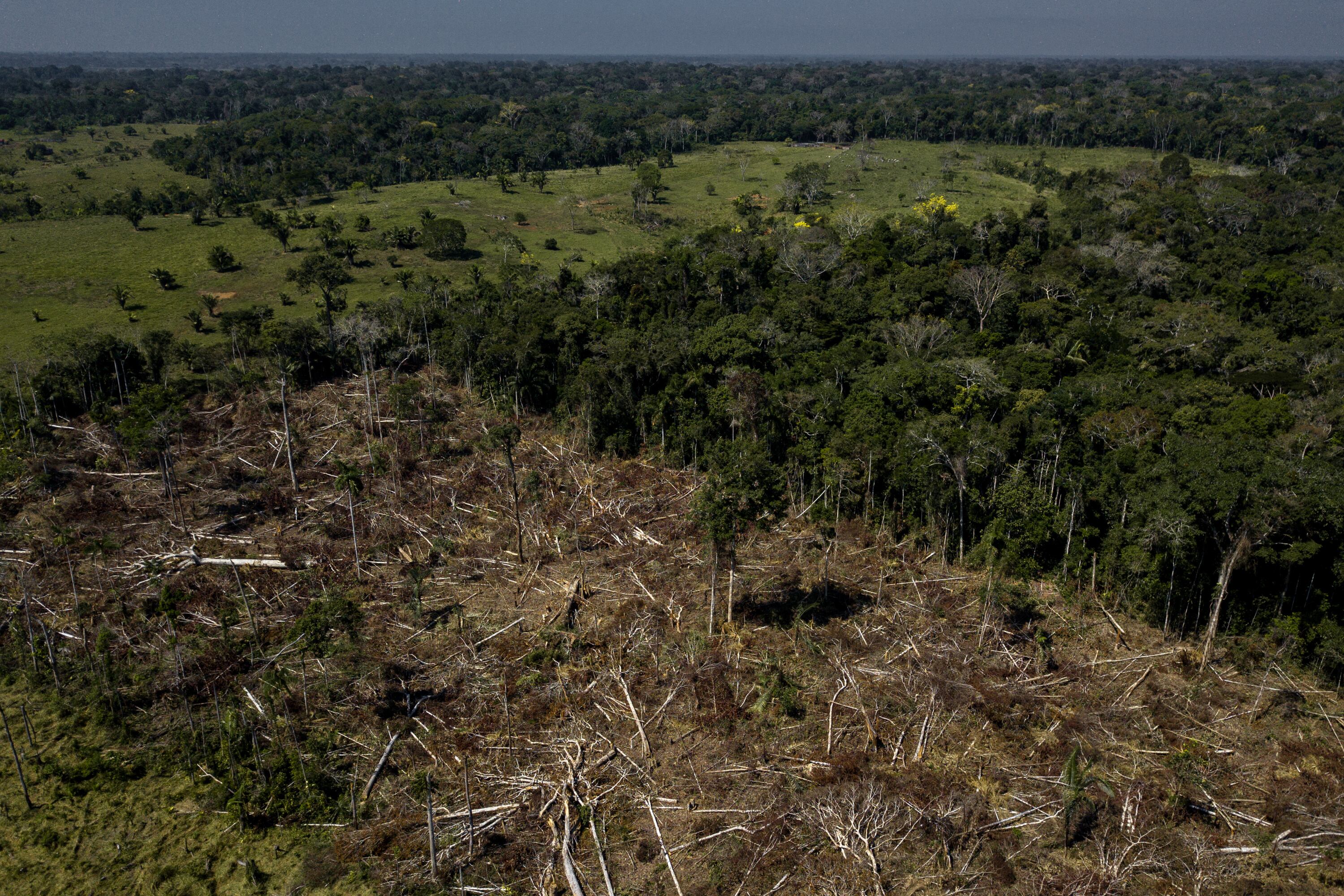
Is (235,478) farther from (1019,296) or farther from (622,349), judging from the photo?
(1019,296)

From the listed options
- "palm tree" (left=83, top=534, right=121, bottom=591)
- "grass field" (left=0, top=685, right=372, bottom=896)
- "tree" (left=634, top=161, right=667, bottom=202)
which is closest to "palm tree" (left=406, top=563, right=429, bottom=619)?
"grass field" (left=0, top=685, right=372, bottom=896)

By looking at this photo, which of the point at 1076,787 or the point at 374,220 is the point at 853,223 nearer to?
the point at 374,220

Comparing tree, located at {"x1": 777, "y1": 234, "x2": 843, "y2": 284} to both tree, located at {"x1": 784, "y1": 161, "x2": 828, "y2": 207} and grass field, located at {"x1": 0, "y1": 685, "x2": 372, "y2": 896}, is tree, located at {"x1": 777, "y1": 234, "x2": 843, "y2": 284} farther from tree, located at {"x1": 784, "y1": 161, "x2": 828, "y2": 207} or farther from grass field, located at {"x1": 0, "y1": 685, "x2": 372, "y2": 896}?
grass field, located at {"x1": 0, "y1": 685, "x2": 372, "y2": 896}

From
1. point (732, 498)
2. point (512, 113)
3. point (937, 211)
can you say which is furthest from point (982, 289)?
point (512, 113)

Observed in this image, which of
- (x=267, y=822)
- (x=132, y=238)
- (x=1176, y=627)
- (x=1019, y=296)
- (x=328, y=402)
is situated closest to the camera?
(x=267, y=822)

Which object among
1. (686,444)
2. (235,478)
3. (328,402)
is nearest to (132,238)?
(328,402)

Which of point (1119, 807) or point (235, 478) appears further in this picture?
point (235, 478)
